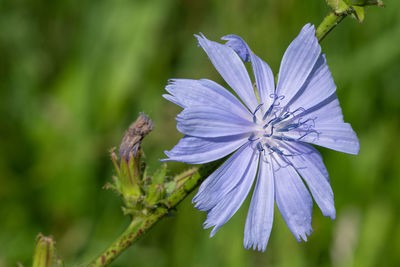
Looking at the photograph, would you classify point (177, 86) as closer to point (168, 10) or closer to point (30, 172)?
point (30, 172)

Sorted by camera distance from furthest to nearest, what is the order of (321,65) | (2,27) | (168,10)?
(168,10) → (2,27) → (321,65)

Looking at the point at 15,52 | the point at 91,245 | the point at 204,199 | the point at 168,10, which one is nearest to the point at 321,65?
the point at 204,199

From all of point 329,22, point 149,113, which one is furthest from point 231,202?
point 149,113

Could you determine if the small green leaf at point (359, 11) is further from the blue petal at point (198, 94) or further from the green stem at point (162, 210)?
the blue petal at point (198, 94)

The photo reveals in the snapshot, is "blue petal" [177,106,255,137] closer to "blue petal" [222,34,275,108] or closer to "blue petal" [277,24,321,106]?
"blue petal" [222,34,275,108]

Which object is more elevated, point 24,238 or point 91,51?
point 91,51

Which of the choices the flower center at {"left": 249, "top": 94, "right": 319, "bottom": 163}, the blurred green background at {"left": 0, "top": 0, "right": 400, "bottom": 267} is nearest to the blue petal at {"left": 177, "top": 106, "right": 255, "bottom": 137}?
the flower center at {"left": 249, "top": 94, "right": 319, "bottom": 163}

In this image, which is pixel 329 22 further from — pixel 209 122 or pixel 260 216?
pixel 260 216
